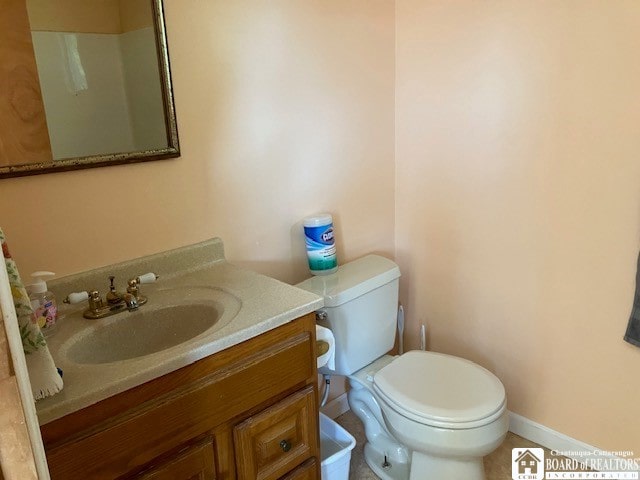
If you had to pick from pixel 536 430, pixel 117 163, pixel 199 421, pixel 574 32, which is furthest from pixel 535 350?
pixel 117 163

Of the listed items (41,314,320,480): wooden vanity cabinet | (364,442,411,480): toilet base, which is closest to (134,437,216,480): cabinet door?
(41,314,320,480): wooden vanity cabinet

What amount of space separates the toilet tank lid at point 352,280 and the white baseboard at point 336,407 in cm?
62

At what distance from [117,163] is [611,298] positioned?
1607 millimetres

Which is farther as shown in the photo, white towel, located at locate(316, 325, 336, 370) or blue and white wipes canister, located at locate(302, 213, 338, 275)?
blue and white wipes canister, located at locate(302, 213, 338, 275)

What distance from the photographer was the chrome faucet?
1282mm

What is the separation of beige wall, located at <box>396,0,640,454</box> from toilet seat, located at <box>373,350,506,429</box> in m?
0.35

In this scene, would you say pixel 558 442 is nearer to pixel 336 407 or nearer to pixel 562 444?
pixel 562 444

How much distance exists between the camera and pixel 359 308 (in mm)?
1802

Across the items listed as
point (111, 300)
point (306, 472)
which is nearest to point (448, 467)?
point (306, 472)

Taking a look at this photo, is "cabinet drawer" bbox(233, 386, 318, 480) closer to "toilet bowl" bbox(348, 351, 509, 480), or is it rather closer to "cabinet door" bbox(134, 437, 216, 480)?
"cabinet door" bbox(134, 437, 216, 480)

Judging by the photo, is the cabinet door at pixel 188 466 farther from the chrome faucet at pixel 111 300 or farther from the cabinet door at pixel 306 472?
the chrome faucet at pixel 111 300

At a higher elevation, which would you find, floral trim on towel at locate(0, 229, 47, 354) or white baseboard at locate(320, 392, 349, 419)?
floral trim on towel at locate(0, 229, 47, 354)

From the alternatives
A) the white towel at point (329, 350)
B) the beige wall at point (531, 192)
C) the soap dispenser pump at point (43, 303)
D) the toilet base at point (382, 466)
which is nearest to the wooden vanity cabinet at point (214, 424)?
the white towel at point (329, 350)

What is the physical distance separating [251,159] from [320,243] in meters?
0.39
